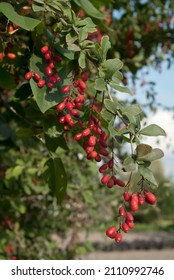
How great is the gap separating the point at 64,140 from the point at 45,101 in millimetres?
423

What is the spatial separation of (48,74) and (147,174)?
0.53 meters

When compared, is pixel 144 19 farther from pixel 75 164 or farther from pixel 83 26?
pixel 83 26

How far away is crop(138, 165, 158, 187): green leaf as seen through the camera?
163 cm

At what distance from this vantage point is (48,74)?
189 cm

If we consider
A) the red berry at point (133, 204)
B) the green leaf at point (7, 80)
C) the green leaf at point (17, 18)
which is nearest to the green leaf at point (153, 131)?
the red berry at point (133, 204)

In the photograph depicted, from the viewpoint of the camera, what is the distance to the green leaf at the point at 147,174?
5.33 ft

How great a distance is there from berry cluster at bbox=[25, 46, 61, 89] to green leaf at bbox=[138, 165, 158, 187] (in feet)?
1.55

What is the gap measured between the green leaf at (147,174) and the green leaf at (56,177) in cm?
74

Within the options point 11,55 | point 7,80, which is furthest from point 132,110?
point 7,80

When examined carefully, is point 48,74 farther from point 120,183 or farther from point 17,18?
point 120,183

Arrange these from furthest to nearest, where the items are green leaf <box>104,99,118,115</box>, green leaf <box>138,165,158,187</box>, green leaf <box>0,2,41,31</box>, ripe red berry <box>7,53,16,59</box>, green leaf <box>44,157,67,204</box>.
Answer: green leaf <box>44,157,67,204</box> → ripe red berry <box>7,53,16,59</box> → green leaf <box>0,2,41,31</box> → green leaf <box>104,99,118,115</box> → green leaf <box>138,165,158,187</box>

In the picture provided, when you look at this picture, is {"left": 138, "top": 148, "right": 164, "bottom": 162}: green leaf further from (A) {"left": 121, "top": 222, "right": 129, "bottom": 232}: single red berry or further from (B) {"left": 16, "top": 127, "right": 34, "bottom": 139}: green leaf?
(B) {"left": 16, "top": 127, "right": 34, "bottom": 139}: green leaf

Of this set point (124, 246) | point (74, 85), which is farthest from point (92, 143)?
point (124, 246)

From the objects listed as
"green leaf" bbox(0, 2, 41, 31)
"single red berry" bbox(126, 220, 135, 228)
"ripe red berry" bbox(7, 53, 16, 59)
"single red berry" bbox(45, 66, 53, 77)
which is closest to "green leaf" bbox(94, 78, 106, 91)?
"single red berry" bbox(45, 66, 53, 77)
